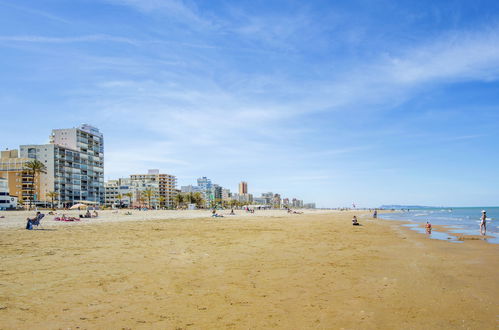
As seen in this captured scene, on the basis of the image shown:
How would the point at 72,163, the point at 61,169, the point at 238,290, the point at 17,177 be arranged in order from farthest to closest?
1. the point at 72,163
2. the point at 61,169
3. the point at 17,177
4. the point at 238,290

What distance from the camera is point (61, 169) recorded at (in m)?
124

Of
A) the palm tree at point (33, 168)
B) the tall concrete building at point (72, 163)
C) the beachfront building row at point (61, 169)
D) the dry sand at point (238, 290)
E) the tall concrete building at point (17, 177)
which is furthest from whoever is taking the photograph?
the tall concrete building at point (72, 163)

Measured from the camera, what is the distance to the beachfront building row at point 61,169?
121 m

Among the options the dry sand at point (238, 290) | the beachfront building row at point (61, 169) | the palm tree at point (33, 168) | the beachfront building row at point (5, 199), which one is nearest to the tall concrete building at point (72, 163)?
the beachfront building row at point (61, 169)

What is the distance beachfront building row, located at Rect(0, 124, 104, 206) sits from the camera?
120875mm

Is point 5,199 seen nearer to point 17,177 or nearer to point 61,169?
point 17,177

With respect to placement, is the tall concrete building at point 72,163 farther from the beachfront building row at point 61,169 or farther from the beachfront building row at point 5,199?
the beachfront building row at point 5,199

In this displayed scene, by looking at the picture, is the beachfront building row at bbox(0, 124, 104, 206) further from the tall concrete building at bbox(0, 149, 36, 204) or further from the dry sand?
the dry sand

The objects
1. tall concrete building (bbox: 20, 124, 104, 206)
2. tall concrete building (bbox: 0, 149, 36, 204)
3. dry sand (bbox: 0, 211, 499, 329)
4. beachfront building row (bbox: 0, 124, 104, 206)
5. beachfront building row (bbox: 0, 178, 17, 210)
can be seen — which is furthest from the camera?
tall concrete building (bbox: 20, 124, 104, 206)

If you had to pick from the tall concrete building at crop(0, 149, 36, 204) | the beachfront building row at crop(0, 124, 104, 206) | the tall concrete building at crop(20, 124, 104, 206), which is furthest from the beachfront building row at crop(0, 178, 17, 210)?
the tall concrete building at crop(20, 124, 104, 206)

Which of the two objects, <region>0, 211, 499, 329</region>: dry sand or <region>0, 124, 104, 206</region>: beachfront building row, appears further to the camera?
<region>0, 124, 104, 206</region>: beachfront building row

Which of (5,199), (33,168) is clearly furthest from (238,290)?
(5,199)

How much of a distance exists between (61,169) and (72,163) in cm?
599

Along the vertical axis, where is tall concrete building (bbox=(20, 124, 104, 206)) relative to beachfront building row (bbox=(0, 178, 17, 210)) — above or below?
above
